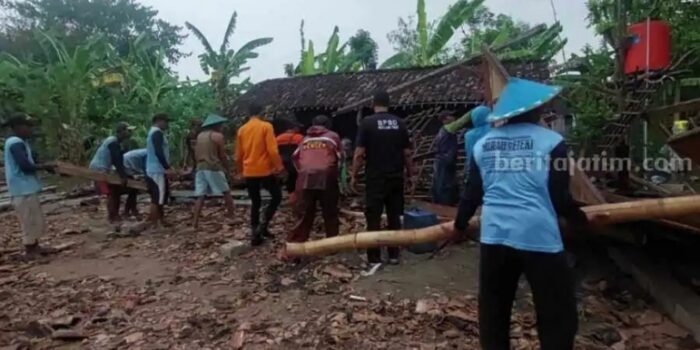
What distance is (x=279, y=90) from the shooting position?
17.4m

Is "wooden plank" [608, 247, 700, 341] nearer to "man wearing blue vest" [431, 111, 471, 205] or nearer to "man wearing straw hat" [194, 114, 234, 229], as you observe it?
"man wearing blue vest" [431, 111, 471, 205]

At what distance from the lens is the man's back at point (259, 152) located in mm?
6801

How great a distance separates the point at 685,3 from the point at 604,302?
8.07 m

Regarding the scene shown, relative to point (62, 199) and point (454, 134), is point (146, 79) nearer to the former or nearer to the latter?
point (62, 199)

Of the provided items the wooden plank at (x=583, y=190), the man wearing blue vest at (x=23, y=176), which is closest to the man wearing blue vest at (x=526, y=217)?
the wooden plank at (x=583, y=190)

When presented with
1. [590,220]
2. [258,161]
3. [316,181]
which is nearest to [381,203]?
[316,181]

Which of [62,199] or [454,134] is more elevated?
[454,134]

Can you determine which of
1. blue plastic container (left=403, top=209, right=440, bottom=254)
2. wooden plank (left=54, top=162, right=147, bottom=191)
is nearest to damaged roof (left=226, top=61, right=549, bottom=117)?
wooden plank (left=54, top=162, right=147, bottom=191)

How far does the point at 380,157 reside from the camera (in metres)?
5.66

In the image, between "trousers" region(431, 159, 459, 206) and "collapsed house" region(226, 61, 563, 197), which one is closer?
"trousers" region(431, 159, 459, 206)

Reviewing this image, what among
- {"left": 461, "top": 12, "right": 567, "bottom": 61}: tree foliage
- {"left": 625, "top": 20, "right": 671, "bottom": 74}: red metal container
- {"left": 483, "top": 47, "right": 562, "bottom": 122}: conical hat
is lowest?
{"left": 483, "top": 47, "right": 562, "bottom": 122}: conical hat

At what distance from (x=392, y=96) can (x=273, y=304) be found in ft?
30.4

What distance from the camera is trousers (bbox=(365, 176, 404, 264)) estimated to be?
570 centimetres

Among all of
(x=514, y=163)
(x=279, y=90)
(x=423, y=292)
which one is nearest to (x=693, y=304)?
(x=423, y=292)
